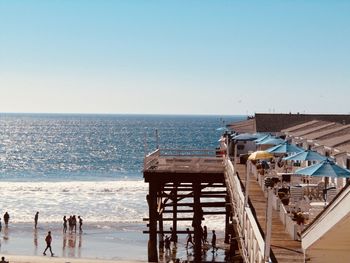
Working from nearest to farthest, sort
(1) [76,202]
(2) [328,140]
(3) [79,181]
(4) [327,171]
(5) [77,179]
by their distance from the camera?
(4) [327,171]
(2) [328,140]
(1) [76,202]
(3) [79,181]
(5) [77,179]

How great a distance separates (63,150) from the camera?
143 metres

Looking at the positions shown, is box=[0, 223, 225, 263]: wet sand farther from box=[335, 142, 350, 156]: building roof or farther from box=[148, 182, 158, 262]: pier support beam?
box=[335, 142, 350, 156]: building roof

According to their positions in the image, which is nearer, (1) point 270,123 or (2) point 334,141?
(2) point 334,141

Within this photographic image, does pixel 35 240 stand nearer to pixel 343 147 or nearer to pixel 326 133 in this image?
pixel 326 133

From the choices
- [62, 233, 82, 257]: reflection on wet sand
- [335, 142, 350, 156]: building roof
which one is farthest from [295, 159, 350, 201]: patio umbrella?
[62, 233, 82, 257]: reflection on wet sand

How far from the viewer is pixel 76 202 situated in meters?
54.7

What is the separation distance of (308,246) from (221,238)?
3222cm

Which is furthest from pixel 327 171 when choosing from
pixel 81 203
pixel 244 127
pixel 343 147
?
pixel 81 203

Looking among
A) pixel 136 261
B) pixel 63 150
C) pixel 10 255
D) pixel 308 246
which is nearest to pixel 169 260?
pixel 136 261

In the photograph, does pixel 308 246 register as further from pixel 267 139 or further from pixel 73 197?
pixel 73 197

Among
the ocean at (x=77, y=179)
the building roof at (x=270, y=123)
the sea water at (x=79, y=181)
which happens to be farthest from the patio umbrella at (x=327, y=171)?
the building roof at (x=270, y=123)

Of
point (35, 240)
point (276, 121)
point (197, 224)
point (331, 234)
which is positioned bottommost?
point (35, 240)

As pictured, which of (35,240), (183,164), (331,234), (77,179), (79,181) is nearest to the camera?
(331,234)

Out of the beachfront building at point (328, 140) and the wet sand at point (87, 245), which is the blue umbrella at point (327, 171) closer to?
the beachfront building at point (328, 140)
